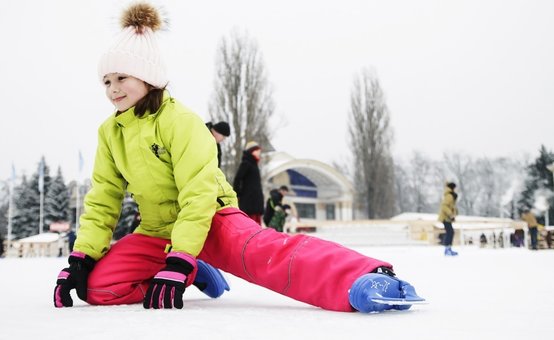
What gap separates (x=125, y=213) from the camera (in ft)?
92.0

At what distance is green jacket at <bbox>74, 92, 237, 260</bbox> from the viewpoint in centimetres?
196

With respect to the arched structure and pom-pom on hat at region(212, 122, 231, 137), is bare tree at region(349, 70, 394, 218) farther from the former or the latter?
pom-pom on hat at region(212, 122, 231, 137)

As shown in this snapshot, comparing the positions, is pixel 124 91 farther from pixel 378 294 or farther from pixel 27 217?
pixel 27 217

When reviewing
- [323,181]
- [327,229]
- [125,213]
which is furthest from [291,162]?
[125,213]

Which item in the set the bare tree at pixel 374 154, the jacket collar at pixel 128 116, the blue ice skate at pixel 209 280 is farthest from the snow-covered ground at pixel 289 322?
the bare tree at pixel 374 154

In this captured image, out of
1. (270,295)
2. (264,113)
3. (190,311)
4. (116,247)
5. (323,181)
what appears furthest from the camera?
(323,181)

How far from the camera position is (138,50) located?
222 cm

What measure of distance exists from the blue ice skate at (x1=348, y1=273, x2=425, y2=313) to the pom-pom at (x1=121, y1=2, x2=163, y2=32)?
1.46 meters

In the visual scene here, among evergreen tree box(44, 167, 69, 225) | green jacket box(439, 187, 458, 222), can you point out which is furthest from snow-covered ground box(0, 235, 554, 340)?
evergreen tree box(44, 167, 69, 225)

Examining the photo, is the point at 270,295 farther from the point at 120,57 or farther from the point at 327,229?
the point at 327,229

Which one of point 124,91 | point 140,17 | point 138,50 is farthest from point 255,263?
point 140,17

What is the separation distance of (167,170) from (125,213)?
2707 centimetres

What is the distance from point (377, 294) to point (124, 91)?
1309 millimetres

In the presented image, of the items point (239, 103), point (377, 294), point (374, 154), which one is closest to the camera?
point (377, 294)
